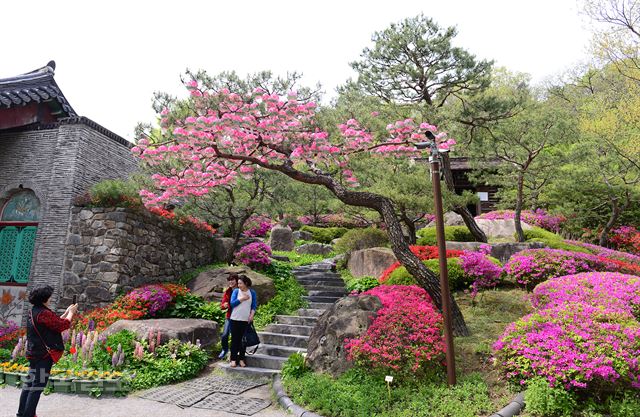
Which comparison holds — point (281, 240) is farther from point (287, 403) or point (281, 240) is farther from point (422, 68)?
point (287, 403)

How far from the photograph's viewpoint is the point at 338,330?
6.70 m

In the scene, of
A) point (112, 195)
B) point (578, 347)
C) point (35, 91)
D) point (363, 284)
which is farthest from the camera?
point (363, 284)

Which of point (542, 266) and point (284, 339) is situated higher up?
point (542, 266)

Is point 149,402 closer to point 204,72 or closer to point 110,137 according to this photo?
point 204,72

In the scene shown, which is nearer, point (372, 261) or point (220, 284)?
point (220, 284)

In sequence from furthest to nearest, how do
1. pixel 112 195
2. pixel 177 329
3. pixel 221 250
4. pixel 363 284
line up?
pixel 221 250
pixel 363 284
pixel 112 195
pixel 177 329

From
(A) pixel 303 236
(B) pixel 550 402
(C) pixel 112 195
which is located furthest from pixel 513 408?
(A) pixel 303 236

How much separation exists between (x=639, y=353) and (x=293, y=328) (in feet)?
21.7

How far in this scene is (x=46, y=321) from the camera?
5031 mm

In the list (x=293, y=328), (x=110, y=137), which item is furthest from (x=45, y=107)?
(x=293, y=328)

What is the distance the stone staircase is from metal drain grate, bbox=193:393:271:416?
1.15 meters

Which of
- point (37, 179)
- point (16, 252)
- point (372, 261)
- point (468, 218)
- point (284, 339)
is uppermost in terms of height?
point (37, 179)

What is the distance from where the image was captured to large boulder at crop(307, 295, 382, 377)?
21.4ft

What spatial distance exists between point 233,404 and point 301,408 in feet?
3.77
